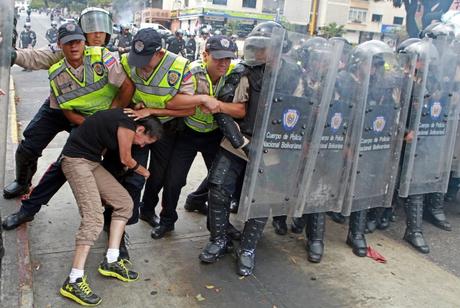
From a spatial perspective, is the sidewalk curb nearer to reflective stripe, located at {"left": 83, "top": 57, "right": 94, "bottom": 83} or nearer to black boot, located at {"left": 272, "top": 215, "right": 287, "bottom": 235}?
reflective stripe, located at {"left": 83, "top": 57, "right": 94, "bottom": 83}

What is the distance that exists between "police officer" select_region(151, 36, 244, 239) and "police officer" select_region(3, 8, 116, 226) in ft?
2.06

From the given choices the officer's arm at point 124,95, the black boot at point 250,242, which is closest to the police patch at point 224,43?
the officer's arm at point 124,95

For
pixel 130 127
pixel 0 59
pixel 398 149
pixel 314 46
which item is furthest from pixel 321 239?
pixel 0 59

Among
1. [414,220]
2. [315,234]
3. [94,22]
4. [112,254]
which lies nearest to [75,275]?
[112,254]

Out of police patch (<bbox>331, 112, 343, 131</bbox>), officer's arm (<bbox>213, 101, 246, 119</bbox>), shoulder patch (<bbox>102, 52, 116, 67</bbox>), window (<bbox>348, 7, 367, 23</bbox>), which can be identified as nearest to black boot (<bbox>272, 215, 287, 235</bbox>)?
police patch (<bbox>331, 112, 343, 131</bbox>)

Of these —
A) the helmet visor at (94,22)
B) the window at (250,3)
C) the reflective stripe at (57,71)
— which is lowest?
the reflective stripe at (57,71)

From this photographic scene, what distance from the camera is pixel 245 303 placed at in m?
3.01

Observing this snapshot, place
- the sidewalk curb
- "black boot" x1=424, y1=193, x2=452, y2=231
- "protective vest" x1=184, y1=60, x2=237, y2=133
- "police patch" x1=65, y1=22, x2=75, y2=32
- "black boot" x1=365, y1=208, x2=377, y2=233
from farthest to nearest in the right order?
"black boot" x1=424, y1=193, x2=452, y2=231 → "black boot" x1=365, y1=208, x2=377, y2=233 → "protective vest" x1=184, y1=60, x2=237, y2=133 → "police patch" x1=65, y1=22, x2=75, y2=32 → the sidewalk curb

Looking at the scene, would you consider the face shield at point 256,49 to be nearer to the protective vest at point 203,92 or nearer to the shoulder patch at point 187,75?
the protective vest at point 203,92

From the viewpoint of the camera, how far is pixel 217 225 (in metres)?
3.46

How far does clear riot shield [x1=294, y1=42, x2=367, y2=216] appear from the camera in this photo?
11.1ft

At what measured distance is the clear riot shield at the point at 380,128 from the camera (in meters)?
3.50

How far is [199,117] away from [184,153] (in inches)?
13.4

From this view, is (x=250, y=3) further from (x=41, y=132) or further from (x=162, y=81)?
(x=162, y=81)
